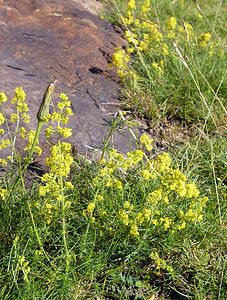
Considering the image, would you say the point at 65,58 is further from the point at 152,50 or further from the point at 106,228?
the point at 106,228

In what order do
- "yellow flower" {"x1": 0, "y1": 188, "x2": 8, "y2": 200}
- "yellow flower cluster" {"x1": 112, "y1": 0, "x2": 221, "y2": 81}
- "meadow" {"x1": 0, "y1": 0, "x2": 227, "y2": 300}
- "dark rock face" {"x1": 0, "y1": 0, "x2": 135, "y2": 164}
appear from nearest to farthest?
1. "meadow" {"x1": 0, "y1": 0, "x2": 227, "y2": 300}
2. "yellow flower" {"x1": 0, "y1": 188, "x2": 8, "y2": 200}
3. "dark rock face" {"x1": 0, "y1": 0, "x2": 135, "y2": 164}
4. "yellow flower cluster" {"x1": 112, "y1": 0, "x2": 221, "y2": 81}

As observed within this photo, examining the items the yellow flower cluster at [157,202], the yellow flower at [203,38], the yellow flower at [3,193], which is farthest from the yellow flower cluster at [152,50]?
the yellow flower at [3,193]

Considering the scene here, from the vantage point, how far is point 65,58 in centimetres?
373

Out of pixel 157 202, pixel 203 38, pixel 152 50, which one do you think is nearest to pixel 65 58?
pixel 152 50

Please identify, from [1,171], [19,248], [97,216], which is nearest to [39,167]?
[1,171]

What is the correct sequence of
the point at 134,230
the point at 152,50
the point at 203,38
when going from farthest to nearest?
1. the point at 152,50
2. the point at 203,38
3. the point at 134,230

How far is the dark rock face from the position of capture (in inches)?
128

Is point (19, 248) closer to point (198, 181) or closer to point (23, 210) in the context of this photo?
point (23, 210)

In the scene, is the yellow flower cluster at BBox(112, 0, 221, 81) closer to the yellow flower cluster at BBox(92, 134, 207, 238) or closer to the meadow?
the meadow

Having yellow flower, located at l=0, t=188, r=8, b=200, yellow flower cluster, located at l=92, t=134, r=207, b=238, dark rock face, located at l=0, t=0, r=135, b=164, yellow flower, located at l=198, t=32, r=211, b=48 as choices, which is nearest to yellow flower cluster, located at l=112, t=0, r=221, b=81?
yellow flower, located at l=198, t=32, r=211, b=48

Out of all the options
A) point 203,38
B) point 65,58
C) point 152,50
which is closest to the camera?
point 65,58

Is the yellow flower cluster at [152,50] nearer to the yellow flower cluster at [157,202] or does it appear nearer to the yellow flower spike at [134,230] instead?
the yellow flower cluster at [157,202]

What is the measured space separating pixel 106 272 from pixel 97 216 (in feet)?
0.92

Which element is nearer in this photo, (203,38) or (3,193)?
(3,193)
